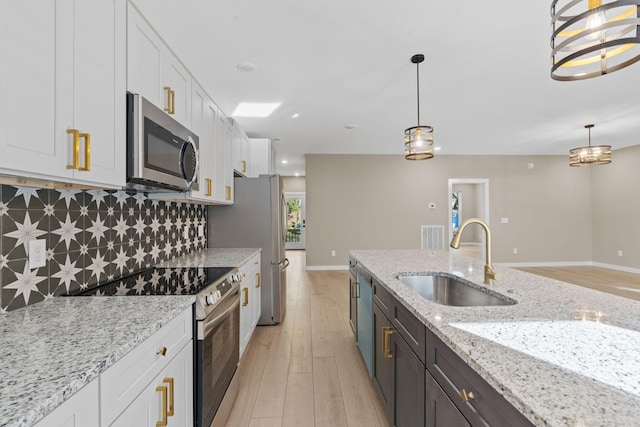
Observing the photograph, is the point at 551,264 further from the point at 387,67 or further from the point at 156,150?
the point at 156,150

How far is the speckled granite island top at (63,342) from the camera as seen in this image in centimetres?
65

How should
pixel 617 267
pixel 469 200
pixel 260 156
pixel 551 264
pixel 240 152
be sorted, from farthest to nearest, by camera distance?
pixel 469 200, pixel 551 264, pixel 617 267, pixel 260 156, pixel 240 152

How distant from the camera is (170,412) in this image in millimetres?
1169

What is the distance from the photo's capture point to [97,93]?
4.07ft

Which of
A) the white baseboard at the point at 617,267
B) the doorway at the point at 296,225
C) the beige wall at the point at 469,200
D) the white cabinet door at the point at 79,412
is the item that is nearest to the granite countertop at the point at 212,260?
the white cabinet door at the point at 79,412

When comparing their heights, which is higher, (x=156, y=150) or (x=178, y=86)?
(x=178, y=86)

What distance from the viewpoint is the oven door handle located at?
150cm

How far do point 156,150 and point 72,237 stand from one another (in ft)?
1.90

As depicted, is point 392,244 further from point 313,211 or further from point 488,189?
point 488,189

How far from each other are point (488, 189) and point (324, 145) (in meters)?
4.02

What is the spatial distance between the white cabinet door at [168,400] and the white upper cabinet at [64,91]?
2.60 feet

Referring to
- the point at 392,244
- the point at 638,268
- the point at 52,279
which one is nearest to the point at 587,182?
the point at 638,268

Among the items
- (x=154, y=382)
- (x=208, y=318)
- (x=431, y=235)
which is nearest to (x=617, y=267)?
(x=431, y=235)

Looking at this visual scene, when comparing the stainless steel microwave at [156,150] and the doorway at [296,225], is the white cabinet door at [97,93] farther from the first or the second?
the doorway at [296,225]
